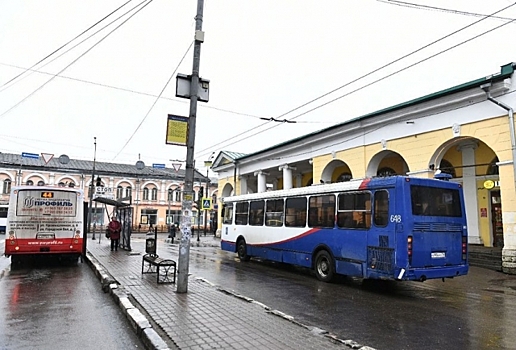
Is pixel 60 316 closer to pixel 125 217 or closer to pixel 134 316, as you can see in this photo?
pixel 134 316

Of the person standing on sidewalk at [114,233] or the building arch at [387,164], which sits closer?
the person standing on sidewalk at [114,233]

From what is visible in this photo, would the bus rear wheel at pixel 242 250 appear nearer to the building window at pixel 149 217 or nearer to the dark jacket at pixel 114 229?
the dark jacket at pixel 114 229

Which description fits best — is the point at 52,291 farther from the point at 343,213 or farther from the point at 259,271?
the point at 343,213

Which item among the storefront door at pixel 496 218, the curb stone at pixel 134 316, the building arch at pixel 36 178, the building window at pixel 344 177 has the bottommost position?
the curb stone at pixel 134 316

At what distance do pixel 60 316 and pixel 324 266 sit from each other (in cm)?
740

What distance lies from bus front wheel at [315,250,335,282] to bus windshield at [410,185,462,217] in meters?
3.11

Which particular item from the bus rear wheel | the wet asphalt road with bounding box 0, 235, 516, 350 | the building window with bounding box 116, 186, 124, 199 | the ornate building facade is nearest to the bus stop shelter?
the bus rear wheel

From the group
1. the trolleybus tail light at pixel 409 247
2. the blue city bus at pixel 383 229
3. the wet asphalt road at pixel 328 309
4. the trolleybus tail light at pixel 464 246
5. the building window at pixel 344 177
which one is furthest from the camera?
the building window at pixel 344 177

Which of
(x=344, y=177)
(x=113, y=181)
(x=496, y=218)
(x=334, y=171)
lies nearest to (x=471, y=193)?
(x=496, y=218)

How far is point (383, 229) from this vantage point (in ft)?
32.0

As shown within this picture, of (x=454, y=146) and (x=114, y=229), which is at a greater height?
(x=454, y=146)

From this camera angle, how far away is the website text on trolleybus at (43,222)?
13.6 meters

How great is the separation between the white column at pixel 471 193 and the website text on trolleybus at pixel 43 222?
17291mm

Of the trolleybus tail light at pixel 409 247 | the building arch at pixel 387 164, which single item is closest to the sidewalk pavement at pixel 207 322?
the trolleybus tail light at pixel 409 247
